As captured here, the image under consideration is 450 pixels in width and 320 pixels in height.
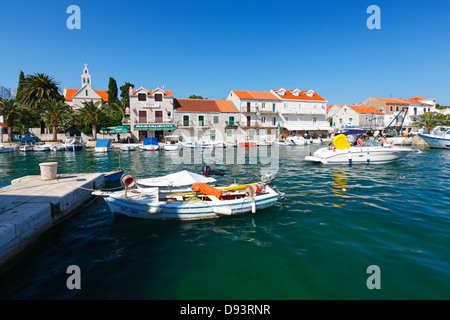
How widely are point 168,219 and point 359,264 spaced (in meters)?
6.12

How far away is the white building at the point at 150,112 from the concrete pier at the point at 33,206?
31.7 metres

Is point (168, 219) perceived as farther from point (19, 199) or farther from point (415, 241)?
point (415, 241)

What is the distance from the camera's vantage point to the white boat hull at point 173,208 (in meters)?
8.22

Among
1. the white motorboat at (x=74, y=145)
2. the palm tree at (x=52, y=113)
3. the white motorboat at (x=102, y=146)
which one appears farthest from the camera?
the palm tree at (x=52, y=113)

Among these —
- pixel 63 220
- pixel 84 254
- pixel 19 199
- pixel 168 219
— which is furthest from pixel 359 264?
pixel 19 199

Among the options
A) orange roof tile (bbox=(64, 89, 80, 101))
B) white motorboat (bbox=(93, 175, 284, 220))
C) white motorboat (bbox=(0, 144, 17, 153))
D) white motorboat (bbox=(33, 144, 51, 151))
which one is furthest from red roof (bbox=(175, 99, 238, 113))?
white motorboat (bbox=(93, 175, 284, 220))

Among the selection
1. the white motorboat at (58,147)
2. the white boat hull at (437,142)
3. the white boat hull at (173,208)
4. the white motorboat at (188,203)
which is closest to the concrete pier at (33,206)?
the white motorboat at (188,203)

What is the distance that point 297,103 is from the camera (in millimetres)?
51844

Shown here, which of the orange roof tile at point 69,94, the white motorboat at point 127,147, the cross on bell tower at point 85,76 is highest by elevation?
Answer: the cross on bell tower at point 85,76

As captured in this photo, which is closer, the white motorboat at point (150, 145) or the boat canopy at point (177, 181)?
the boat canopy at point (177, 181)

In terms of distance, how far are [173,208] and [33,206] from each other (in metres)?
4.45

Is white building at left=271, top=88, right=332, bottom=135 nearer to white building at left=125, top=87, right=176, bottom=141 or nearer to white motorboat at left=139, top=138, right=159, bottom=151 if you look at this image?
white building at left=125, top=87, right=176, bottom=141

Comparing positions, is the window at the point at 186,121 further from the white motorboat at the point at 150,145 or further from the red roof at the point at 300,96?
the red roof at the point at 300,96
